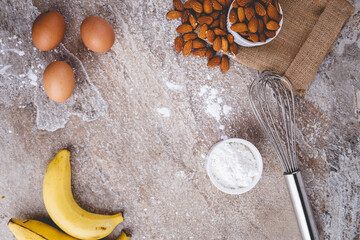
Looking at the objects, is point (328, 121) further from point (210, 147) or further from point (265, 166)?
point (210, 147)

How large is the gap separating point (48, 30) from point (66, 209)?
58 centimetres

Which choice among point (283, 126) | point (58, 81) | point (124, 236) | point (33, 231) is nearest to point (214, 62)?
point (283, 126)

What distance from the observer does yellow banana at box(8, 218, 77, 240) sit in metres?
0.84

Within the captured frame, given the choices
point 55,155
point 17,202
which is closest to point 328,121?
point 55,155

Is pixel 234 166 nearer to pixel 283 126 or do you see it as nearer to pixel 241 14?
pixel 283 126

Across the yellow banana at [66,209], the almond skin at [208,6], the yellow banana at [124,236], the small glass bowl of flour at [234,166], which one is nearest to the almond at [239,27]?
the almond skin at [208,6]

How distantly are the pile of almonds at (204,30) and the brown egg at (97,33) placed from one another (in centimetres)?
22

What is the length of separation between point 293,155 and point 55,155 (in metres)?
0.83

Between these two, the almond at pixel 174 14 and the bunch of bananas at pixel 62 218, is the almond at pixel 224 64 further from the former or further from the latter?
the bunch of bananas at pixel 62 218

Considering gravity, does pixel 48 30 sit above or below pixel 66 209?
above

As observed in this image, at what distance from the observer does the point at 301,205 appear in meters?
0.84

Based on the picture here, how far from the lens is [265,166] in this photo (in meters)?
0.92

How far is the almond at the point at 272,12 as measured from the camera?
0.76 metres

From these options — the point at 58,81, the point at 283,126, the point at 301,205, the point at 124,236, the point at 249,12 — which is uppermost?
the point at 249,12
